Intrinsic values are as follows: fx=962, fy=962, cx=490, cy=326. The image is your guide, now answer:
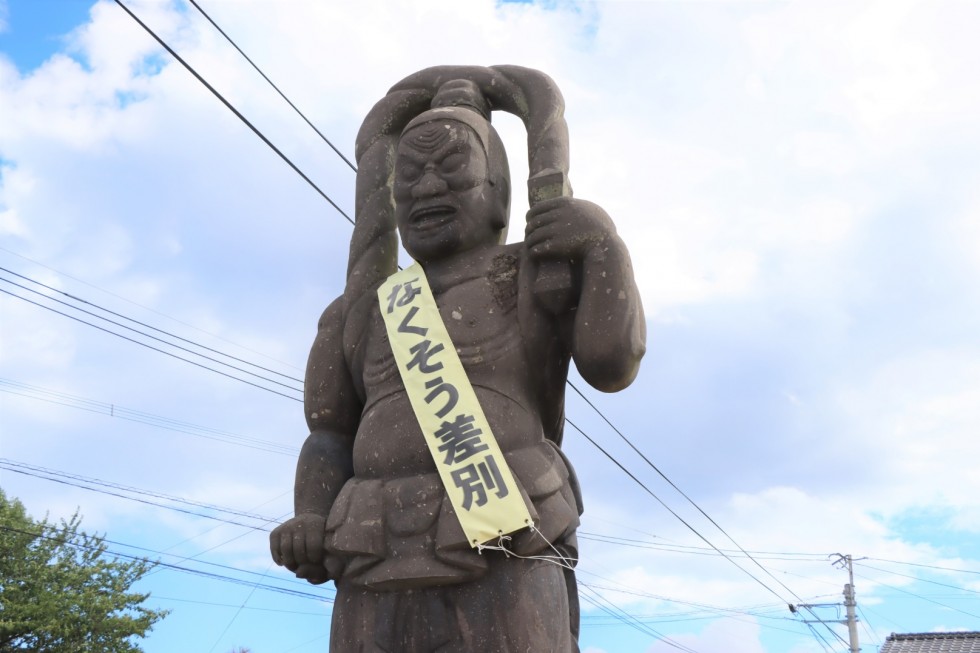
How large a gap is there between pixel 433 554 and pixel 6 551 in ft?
52.4

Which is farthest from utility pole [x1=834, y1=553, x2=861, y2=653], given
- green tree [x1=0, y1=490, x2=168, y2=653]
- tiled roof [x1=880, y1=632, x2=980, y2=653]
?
green tree [x1=0, y1=490, x2=168, y2=653]

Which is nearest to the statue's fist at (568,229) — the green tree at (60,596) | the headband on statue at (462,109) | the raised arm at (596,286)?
the raised arm at (596,286)

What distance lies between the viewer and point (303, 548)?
4.04m

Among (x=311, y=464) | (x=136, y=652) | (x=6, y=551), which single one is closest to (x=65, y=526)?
(x=6, y=551)

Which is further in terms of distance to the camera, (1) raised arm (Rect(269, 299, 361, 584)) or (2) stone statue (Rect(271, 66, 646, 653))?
(1) raised arm (Rect(269, 299, 361, 584))

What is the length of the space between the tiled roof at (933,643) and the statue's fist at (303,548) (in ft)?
61.3

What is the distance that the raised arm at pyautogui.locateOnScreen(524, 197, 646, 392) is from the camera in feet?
13.1

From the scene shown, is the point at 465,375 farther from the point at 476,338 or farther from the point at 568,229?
the point at 568,229

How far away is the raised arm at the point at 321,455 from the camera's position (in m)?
4.06

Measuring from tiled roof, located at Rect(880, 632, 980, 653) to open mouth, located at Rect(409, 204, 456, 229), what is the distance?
18509 mm

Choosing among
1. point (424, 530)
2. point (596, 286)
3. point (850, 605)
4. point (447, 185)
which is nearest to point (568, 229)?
point (596, 286)

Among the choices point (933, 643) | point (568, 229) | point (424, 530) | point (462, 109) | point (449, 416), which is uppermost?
point (933, 643)

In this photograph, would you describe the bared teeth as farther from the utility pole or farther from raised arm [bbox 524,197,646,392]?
the utility pole

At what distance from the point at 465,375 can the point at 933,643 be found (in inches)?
761
